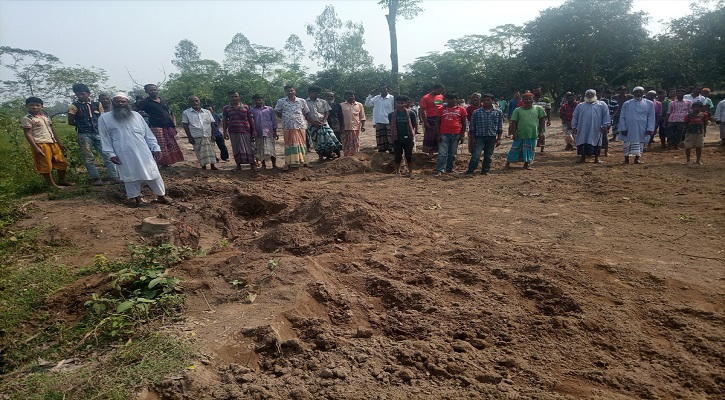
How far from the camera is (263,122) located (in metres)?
9.02

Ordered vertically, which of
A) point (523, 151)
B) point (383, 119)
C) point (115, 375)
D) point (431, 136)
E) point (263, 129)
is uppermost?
point (383, 119)

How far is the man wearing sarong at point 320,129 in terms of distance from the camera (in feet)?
31.0

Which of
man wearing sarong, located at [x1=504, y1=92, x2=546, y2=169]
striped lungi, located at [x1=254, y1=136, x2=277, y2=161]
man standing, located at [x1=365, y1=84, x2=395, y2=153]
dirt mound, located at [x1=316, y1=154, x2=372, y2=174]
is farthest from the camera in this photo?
man standing, located at [x1=365, y1=84, x2=395, y2=153]

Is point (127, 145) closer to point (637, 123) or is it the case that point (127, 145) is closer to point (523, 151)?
point (523, 151)

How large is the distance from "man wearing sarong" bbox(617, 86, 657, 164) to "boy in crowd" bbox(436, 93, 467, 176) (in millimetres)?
3439

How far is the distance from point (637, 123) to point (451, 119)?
3816 mm

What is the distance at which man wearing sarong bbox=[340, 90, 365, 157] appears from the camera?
10.1 m

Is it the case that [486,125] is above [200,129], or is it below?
below

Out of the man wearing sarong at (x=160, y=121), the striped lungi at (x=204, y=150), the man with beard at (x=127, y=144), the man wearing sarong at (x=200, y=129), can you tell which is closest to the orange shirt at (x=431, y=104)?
the man wearing sarong at (x=200, y=129)

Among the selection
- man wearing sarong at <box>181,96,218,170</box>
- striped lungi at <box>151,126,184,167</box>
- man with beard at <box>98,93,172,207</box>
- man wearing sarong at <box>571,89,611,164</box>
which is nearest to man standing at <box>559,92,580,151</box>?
man wearing sarong at <box>571,89,611,164</box>

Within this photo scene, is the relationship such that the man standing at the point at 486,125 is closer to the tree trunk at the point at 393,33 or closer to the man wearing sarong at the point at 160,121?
the man wearing sarong at the point at 160,121

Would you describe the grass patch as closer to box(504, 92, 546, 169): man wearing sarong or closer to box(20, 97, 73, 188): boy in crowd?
box(20, 97, 73, 188): boy in crowd

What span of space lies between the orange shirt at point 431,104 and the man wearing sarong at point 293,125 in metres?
2.47

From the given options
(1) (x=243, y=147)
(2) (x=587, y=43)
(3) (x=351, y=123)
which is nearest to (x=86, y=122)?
(1) (x=243, y=147)
